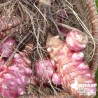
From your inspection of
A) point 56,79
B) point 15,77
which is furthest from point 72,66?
point 15,77

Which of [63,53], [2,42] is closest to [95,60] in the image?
[63,53]

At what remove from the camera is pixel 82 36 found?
52.5 inches

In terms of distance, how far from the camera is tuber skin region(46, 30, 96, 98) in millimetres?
1290

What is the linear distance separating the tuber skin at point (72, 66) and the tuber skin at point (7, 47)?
15 centimetres

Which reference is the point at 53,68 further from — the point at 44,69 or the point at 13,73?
the point at 13,73

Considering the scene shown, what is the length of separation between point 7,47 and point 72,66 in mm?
269

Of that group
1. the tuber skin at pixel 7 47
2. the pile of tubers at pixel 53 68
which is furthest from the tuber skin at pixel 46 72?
the tuber skin at pixel 7 47

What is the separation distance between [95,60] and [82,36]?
0.20m

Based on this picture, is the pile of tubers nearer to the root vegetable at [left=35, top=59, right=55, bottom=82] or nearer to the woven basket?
the root vegetable at [left=35, top=59, right=55, bottom=82]

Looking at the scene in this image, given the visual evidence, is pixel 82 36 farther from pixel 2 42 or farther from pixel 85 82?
pixel 2 42

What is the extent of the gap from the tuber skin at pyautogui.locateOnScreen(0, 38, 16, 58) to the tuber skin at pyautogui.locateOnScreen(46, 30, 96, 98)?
0.15 metres

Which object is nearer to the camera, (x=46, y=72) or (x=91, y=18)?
(x=46, y=72)

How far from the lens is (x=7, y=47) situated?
1.39m

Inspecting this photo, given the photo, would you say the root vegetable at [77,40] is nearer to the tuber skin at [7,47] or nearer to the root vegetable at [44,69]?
the root vegetable at [44,69]
